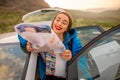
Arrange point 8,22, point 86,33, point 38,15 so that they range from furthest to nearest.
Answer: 1. point 8,22
2. point 38,15
3. point 86,33

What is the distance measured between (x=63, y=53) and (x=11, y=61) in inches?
22.0

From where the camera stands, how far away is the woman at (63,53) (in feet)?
10.9

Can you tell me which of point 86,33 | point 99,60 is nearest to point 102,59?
point 99,60

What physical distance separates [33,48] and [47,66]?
284 mm

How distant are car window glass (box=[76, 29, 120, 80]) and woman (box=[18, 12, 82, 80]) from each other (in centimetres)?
16

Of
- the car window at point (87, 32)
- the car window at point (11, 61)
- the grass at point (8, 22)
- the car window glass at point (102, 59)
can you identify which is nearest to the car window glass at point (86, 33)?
the car window at point (87, 32)

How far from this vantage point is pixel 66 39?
11.3 ft

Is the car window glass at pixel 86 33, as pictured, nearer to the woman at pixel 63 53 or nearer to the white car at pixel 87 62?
the woman at pixel 63 53

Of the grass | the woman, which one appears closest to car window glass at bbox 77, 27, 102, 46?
the woman

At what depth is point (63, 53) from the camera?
323 centimetres

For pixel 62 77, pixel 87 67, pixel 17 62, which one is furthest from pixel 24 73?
pixel 87 67

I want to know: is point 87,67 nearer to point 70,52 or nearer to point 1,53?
point 70,52

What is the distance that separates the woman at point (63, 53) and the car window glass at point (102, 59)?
0.16 m

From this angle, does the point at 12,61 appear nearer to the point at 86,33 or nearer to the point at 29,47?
the point at 29,47
